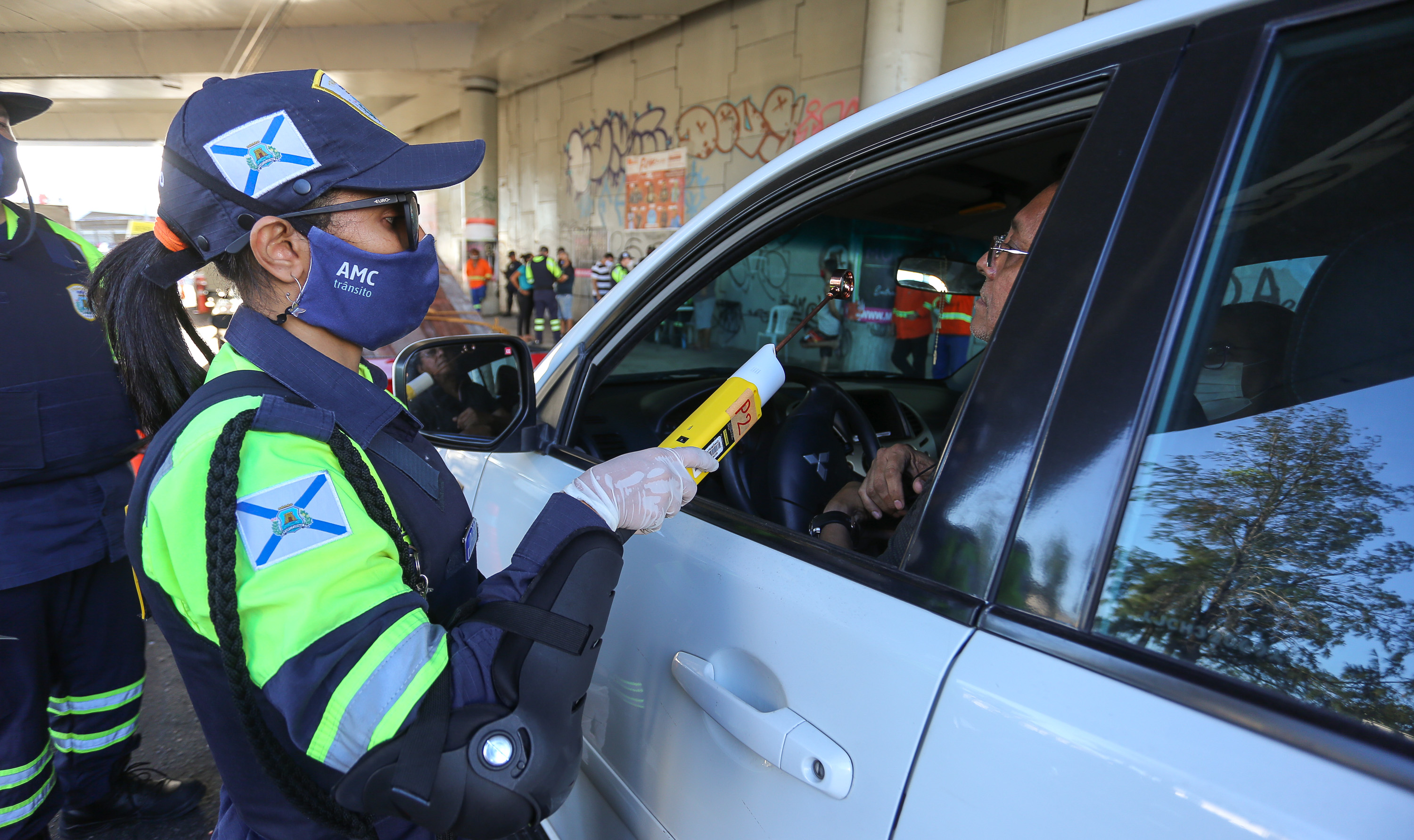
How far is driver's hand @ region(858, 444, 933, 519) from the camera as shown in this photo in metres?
1.61

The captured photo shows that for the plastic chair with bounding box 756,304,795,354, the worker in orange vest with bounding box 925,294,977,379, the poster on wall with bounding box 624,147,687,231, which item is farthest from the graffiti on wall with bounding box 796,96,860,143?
the worker in orange vest with bounding box 925,294,977,379

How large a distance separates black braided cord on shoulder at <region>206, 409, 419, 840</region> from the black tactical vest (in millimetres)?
1549

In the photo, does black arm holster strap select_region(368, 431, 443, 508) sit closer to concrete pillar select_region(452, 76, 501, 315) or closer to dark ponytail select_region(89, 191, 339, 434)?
dark ponytail select_region(89, 191, 339, 434)

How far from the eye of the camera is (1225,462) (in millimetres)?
719

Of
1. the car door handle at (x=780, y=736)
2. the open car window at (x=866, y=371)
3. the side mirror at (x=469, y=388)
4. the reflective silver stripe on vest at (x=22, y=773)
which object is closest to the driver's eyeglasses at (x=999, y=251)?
the open car window at (x=866, y=371)

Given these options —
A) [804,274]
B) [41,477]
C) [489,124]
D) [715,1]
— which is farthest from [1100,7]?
[489,124]

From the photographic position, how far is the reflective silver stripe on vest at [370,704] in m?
0.77

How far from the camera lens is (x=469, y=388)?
1973mm

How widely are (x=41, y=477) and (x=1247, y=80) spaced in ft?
8.41

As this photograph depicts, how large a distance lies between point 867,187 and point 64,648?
7.87ft

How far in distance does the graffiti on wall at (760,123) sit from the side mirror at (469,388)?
824 cm

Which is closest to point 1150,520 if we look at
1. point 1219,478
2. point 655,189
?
point 1219,478

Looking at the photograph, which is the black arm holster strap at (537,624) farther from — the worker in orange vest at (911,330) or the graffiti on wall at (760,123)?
the graffiti on wall at (760,123)

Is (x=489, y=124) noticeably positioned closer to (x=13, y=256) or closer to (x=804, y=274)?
(x=804, y=274)
